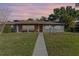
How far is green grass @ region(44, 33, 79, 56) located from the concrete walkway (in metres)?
0.06

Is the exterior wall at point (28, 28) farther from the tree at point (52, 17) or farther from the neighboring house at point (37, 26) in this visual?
the tree at point (52, 17)

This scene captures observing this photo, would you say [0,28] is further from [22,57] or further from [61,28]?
[61,28]

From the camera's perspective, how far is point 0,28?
3.38 m

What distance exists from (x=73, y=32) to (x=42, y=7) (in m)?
0.62

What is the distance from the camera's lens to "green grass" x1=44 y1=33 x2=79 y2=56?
3.31 meters

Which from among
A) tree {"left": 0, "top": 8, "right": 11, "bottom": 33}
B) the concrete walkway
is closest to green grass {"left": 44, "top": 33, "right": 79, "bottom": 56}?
the concrete walkway

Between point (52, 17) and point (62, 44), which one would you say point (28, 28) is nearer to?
point (52, 17)

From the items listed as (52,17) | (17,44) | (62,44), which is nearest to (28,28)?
(17,44)

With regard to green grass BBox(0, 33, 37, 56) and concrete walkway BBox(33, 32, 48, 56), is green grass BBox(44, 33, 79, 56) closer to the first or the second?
concrete walkway BBox(33, 32, 48, 56)

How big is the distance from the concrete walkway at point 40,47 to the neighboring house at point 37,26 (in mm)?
105

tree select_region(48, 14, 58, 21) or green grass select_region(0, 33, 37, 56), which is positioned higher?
tree select_region(48, 14, 58, 21)

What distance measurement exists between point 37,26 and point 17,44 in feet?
1.38

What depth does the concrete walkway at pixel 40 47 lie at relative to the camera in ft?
10.8

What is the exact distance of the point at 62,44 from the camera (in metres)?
3.35
